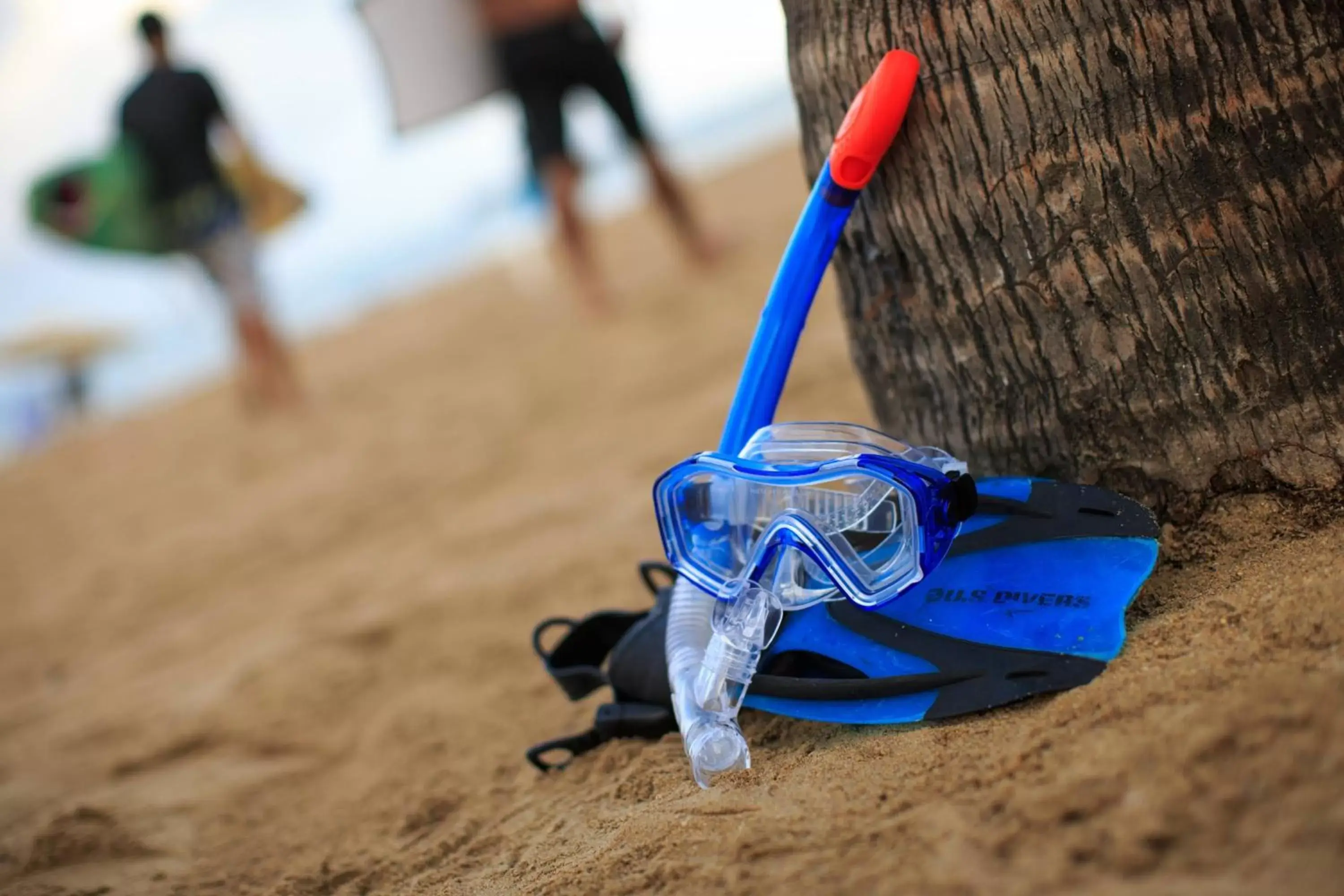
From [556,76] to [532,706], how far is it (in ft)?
13.0

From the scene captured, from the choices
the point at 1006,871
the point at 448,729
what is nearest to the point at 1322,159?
the point at 1006,871

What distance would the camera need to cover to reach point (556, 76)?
5410 mm

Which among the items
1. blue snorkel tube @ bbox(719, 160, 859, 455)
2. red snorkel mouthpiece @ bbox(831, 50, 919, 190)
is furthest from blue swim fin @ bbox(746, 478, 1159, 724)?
red snorkel mouthpiece @ bbox(831, 50, 919, 190)

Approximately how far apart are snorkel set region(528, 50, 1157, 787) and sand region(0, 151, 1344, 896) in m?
0.06

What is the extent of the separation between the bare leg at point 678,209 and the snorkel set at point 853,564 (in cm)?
407

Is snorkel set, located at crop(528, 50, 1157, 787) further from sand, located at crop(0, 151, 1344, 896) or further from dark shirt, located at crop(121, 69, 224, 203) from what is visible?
dark shirt, located at crop(121, 69, 224, 203)

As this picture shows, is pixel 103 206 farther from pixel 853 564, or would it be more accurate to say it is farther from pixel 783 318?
pixel 853 564

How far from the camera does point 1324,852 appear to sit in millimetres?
901

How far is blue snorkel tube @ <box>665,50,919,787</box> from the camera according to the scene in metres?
1.54

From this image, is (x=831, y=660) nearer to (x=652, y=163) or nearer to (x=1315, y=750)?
(x=1315, y=750)

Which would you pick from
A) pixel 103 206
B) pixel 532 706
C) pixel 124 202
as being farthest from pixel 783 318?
pixel 103 206

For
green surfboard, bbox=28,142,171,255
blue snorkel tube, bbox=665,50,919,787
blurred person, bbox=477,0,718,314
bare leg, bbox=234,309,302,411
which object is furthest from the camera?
bare leg, bbox=234,309,302,411

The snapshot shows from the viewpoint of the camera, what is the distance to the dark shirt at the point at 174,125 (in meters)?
5.62

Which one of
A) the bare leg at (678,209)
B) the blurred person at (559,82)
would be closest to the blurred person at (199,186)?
the blurred person at (559,82)
